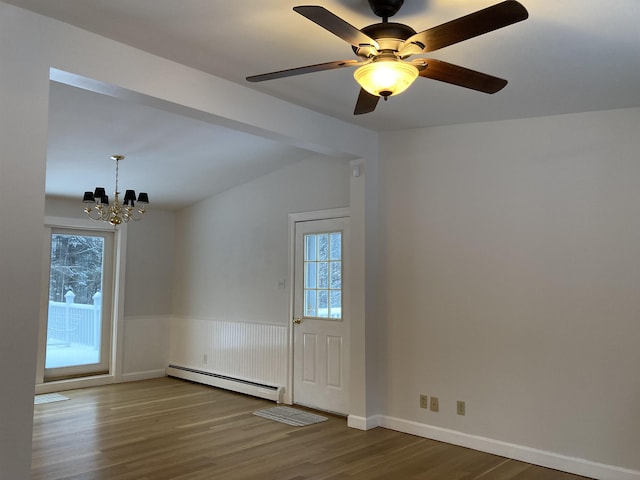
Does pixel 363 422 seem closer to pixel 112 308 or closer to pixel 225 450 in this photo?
pixel 225 450

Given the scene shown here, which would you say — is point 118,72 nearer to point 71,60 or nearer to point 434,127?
point 71,60

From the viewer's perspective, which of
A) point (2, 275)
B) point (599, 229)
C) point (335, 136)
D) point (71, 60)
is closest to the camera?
point (2, 275)

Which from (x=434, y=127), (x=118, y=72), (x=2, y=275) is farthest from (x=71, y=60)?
(x=434, y=127)

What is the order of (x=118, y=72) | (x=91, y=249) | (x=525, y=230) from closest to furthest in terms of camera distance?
1. (x=118, y=72)
2. (x=525, y=230)
3. (x=91, y=249)

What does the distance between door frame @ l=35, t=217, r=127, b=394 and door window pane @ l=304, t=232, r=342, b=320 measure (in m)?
2.77

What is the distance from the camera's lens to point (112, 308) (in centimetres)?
706

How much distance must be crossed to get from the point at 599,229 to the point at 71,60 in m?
3.52

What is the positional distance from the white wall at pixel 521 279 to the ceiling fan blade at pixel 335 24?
2.26 meters

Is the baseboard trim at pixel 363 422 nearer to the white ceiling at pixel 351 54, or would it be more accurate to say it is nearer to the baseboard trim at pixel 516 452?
the baseboard trim at pixel 516 452

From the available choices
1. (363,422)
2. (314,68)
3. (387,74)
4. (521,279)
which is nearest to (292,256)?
(363,422)

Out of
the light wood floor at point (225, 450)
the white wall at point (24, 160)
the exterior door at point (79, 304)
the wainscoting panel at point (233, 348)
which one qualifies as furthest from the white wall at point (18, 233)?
the exterior door at point (79, 304)

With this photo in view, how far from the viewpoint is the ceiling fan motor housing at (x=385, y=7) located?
244 cm

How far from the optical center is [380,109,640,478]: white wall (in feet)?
12.1

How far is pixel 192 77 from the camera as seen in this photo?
11.4ft
